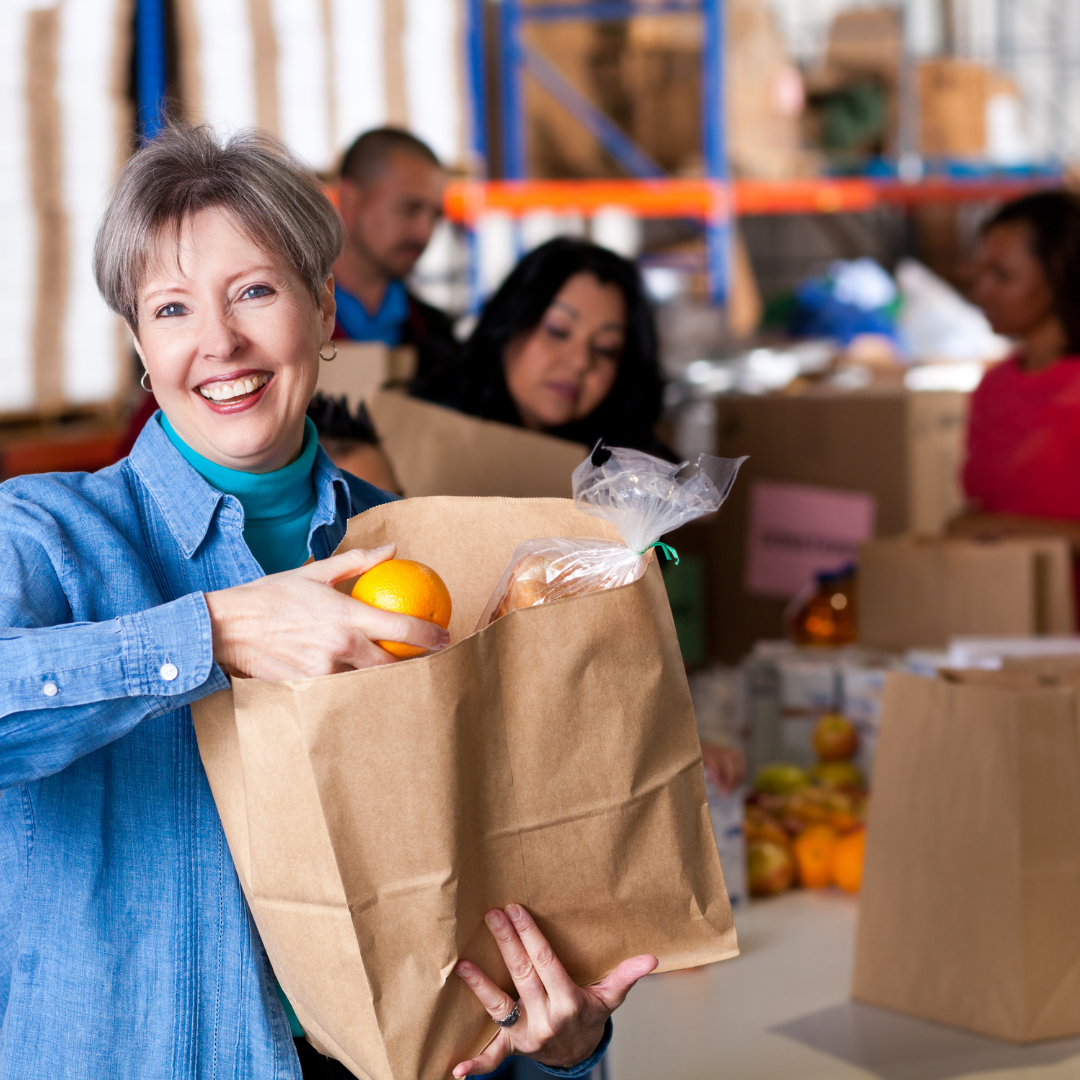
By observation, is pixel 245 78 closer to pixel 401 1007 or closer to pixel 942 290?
pixel 401 1007

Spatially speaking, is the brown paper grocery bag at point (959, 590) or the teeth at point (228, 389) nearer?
the teeth at point (228, 389)

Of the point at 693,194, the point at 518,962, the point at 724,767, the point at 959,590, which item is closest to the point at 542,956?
the point at 518,962

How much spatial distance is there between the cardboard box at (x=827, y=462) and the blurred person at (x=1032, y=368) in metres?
0.43

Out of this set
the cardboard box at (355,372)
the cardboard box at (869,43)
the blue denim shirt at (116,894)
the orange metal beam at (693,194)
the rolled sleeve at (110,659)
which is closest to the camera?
the rolled sleeve at (110,659)

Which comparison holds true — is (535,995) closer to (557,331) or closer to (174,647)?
(174,647)

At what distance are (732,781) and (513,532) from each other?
0.88 m

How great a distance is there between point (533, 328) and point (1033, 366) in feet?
4.51

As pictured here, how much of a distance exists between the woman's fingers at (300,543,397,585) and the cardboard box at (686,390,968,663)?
2.82 meters

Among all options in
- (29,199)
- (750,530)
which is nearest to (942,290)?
(750,530)

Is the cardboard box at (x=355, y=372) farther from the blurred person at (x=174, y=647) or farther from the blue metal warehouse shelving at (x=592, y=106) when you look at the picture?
the blue metal warehouse shelving at (x=592, y=106)

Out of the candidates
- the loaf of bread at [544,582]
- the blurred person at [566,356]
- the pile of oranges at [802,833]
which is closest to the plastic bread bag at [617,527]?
the loaf of bread at [544,582]

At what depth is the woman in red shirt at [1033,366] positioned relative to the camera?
115 inches

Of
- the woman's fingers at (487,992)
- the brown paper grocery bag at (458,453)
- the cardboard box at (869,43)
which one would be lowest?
the woman's fingers at (487,992)

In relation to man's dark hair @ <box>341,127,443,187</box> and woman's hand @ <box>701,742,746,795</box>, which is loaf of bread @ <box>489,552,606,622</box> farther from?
man's dark hair @ <box>341,127,443,187</box>
